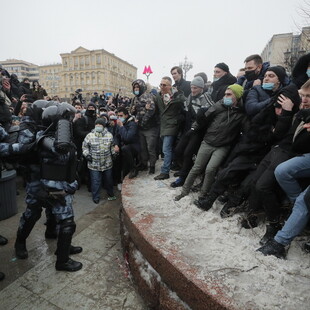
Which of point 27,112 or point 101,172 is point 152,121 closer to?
point 101,172

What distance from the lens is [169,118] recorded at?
412 cm

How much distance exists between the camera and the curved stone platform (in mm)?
1604

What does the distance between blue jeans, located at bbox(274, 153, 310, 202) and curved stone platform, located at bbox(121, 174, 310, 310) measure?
0.51 m

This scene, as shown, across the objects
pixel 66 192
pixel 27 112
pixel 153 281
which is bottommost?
pixel 153 281

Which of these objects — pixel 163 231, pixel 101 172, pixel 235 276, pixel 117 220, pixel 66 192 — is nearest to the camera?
pixel 235 276

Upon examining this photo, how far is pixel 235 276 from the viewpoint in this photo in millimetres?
1779

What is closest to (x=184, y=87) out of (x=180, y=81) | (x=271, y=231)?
(x=180, y=81)

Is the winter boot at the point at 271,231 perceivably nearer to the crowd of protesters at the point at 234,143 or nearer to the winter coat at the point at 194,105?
the crowd of protesters at the point at 234,143

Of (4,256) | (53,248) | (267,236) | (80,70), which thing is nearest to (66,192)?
(53,248)

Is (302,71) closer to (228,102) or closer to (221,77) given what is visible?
(228,102)

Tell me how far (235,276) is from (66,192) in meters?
1.96

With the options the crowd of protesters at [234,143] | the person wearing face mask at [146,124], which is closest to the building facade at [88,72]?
the person wearing face mask at [146,124]

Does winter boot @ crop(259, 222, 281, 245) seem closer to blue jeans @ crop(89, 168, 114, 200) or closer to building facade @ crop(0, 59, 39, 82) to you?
blue jeans @ crop(89, 168, 114, 200)

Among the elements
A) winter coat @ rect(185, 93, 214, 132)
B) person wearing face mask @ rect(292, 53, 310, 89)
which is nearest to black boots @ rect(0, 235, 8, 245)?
winter coat @ rect(185, 93, 214, 132)
